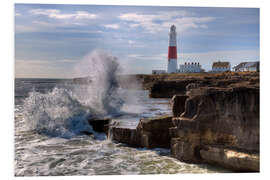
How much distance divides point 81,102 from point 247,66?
572cm

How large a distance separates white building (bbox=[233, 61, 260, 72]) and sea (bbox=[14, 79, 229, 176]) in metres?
2.31

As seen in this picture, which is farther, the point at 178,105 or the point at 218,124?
the point at 178,105

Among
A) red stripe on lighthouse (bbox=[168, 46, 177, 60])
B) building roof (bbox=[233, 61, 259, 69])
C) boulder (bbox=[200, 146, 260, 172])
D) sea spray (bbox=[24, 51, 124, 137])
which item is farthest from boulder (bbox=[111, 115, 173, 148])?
building roof (bbox=[233, 61, 259, 69])

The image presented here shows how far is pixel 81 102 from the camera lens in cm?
948

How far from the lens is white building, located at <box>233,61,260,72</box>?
5543mm

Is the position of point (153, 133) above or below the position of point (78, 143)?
above

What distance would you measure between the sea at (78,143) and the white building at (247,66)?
2.31m

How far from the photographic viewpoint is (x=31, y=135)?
7.34 m

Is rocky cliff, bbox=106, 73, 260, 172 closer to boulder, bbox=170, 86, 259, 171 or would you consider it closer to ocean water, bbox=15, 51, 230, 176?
boulder, bbox=170, 86, 259, 171

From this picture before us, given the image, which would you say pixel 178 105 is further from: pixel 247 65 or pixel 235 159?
pixel 247 65

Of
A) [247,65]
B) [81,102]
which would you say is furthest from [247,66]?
[81,102]

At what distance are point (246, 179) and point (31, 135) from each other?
5.56m
